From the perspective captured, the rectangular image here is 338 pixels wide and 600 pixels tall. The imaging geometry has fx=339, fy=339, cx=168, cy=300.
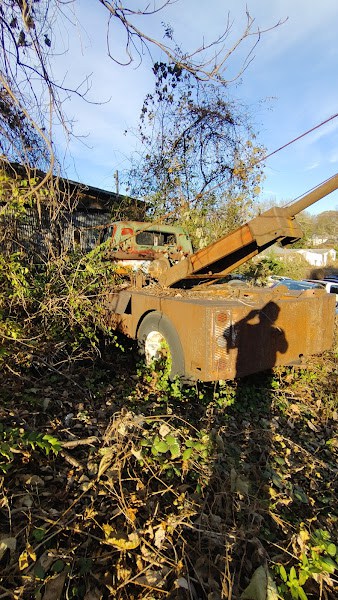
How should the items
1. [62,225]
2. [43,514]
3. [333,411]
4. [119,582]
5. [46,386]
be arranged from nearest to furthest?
[119,582] → [43,514] → [46,386] → [333,411] → [62,225]

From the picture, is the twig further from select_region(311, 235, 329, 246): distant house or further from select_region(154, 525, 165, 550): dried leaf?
select_region(311, 235, 329, 246): distant house

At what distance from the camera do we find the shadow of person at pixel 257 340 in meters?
3.19

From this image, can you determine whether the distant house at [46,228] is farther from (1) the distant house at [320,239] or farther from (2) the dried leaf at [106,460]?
(1) the distant house at [320,239]

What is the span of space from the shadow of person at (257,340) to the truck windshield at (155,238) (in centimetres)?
297

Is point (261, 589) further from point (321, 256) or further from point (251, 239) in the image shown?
point (321, 256)

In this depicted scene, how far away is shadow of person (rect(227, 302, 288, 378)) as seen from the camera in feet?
10.5

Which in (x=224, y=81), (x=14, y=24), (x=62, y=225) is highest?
(x=14, y=24)

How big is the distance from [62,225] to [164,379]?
2.61m

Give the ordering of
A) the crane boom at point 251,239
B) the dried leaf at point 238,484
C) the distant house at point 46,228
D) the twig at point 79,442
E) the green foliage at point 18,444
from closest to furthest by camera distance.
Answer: the green foliage at point 18,444 < the dried leaf at point 238,484 < the twig at point 79,442 < the crane boom at point 251,239 < the distant house at point 46,228

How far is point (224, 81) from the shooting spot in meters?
2.81

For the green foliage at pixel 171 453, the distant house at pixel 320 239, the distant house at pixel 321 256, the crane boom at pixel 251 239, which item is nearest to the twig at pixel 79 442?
the green foliage at pixel 171 453

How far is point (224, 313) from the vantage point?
3.10 meters

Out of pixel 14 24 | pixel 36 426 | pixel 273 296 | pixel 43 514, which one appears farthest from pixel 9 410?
pixel 14 24

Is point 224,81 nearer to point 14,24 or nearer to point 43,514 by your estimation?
point 14,24
